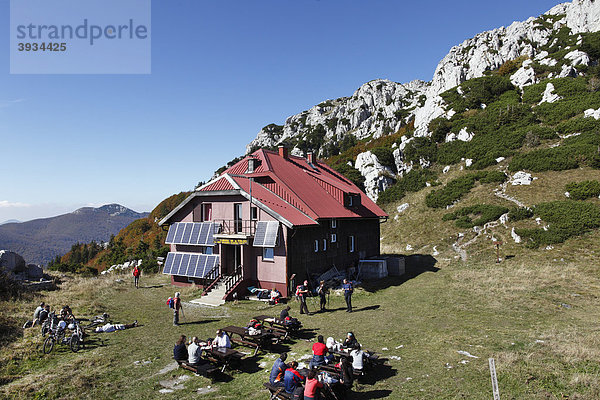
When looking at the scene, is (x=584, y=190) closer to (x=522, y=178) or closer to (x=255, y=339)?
(x=522, y=178)

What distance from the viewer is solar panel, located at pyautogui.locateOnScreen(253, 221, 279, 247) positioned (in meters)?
22.3

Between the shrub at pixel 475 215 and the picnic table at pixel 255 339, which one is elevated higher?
the shrub at pixel 475 215

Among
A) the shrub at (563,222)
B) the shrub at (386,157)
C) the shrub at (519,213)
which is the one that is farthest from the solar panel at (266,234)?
the shrub at (386,157)

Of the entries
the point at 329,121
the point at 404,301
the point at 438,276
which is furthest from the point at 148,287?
the point at 329,121

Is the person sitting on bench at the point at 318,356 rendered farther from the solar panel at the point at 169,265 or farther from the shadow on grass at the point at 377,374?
the solar panel at the point at 169,265

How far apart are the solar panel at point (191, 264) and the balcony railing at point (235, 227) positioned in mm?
2095

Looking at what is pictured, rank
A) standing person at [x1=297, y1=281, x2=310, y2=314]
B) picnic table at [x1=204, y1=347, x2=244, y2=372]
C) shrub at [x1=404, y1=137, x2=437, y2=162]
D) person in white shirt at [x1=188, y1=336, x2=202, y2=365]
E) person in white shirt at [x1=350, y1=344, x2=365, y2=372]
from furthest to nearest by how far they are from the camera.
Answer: shrub at [x1=404, y1=137, x2=437, y2=162]
standing person at [x1=297, y1=281, x2=310, y2=314]
picnic table at [x1=204, y1=347, x2=244, y2=372]
person in white shirt at [x1=188, y1=336, x2=202, y2=365]
person in white shirt at [x1=350, y1=344, x2=365, y2=372]

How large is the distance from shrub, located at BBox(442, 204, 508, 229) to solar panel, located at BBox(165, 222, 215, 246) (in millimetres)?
28280

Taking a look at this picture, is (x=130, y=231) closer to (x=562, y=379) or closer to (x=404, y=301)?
(x=404, y=301)

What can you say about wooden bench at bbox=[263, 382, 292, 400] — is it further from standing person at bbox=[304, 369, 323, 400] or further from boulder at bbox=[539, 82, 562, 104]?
boulder at bbox=[539, 82, 562, 104]

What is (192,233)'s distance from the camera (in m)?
26.7

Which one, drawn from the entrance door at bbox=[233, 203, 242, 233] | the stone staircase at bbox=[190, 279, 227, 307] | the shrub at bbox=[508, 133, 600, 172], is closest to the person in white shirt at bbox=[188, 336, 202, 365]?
the stone staircase at bbox=[190, 279, 227, 307]

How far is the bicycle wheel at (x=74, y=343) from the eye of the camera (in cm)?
1397

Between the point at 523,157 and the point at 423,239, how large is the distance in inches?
672
